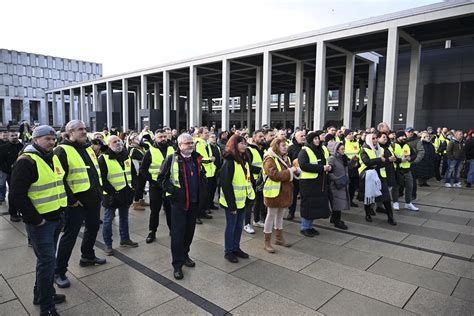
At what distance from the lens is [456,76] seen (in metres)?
21.3

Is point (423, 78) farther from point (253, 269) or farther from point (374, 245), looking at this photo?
point (253, 269)

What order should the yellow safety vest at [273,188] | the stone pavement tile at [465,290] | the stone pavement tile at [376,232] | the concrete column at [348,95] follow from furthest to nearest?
the concrete column at [348,95] → the stone pavement tile at [376,232] → the yellow safety vest at [273,188] → the stone pavement tile at [465,290]

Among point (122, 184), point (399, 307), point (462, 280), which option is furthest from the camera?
point (122, 184)

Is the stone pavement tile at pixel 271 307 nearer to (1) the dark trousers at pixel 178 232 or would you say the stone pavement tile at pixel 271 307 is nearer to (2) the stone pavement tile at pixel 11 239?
(1) the dark trousers at pixel 178 232

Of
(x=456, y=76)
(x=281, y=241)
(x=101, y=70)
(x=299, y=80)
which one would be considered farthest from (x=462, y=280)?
(x=101, y=70)

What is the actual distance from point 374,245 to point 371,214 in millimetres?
1812

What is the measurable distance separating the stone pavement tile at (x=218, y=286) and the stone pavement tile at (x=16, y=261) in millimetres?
1927

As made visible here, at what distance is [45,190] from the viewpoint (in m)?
3.01

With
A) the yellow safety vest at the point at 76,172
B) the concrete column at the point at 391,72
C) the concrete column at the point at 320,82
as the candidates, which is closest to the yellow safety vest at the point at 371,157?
the yellow safety vest at the point at 76,172

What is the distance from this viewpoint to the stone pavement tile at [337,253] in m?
4.43

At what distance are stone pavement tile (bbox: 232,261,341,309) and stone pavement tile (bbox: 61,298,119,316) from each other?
1577 mm

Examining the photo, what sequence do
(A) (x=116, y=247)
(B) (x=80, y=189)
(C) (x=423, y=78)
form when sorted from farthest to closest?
(C) (x=423, y=78), (A) (x=116, y=247), (B) (x=80, y=189)

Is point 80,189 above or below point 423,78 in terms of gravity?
below

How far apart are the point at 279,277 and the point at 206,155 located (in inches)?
142
